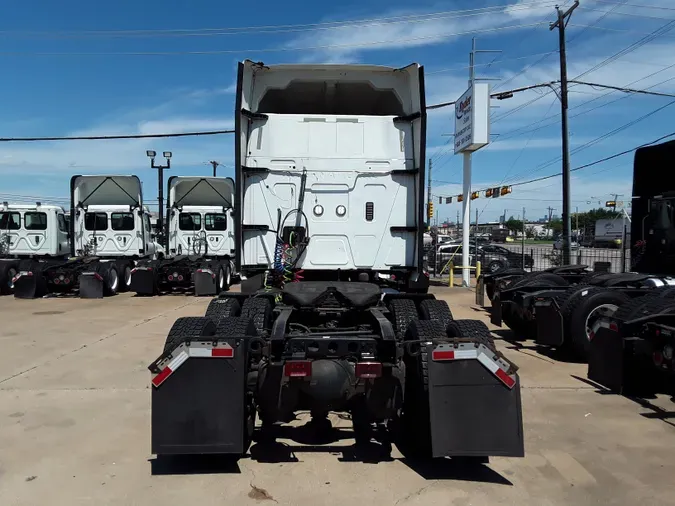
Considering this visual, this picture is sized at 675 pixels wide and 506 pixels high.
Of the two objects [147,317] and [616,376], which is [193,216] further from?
[616,376]

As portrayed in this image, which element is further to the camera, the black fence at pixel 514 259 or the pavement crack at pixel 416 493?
the black fence at pixel 514 259

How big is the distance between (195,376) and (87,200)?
16.1 metres

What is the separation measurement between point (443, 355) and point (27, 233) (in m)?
18.1

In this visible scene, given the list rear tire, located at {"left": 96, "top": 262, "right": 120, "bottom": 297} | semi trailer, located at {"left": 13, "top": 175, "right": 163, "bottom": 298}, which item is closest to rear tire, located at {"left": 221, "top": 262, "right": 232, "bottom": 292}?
semi trailer, located at {"left": 13, "top": 175, "right": 163, "bottom": 298}

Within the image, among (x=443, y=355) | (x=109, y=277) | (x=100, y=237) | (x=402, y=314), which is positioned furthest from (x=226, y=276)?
(x=443, y=355)

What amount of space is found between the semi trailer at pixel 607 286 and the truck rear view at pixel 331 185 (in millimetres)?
2742

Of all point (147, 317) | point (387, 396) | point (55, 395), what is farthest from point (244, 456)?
point (147, 317)

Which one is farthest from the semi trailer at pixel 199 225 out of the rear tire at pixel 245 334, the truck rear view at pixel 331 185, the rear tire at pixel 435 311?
the rear tire at pixel 245 334

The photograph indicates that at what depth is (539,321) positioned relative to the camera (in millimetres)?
8117

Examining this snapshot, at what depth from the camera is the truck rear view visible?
6.62 meters

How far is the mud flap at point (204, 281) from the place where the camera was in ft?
56.8

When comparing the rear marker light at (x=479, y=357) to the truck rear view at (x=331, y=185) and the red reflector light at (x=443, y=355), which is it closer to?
the red reflector light at (x=443, y=355)

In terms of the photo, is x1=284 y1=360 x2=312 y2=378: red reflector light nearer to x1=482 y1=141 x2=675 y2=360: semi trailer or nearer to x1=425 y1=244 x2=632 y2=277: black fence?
x1=482 y1=141 x2=675 y2=360: semi trailer

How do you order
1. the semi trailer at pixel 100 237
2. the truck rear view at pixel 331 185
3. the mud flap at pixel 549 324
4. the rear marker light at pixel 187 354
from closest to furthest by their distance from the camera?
the rear marker light at pixel 187 354
the truck rear view at pixel 331 185
the mud flap at pixel 549 324
the semi trailer at pixel 100 237
